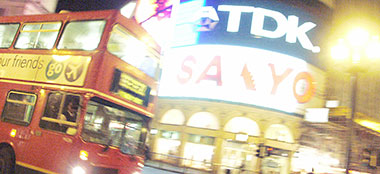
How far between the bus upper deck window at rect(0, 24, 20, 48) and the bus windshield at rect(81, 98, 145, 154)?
4.12 metres

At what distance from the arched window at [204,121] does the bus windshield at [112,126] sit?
45.3 ft

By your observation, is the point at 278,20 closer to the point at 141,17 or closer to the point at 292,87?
the point at 292,87

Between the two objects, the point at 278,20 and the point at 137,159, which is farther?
A: the point at 278,20

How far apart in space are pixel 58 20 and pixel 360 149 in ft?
60.6

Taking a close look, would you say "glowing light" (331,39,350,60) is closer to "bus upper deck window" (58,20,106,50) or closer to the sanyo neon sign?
"bus upper deck window" (58,20,106,50)

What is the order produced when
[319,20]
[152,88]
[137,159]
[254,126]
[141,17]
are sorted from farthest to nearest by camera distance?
[141,17] < [319,20] < [254,126] < [152,88] < [137,159]

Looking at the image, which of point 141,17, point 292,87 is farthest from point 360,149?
point 141,17

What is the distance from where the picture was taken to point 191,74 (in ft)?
71.3

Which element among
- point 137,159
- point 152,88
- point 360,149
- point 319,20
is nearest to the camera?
point 137,159

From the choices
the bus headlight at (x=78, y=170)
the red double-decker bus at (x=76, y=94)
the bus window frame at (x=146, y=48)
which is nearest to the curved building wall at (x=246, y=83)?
the bus window frame at (x=146, y=48)

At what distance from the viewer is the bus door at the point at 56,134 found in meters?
6.54

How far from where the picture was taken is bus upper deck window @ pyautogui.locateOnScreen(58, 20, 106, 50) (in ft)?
23.4

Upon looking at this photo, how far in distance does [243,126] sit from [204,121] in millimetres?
2950

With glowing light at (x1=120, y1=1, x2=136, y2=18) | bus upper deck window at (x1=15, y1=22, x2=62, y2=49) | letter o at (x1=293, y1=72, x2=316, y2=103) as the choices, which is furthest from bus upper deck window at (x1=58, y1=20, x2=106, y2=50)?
glowing light at (x1=120, y1=1, x2=136, y2=18)
